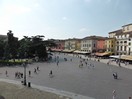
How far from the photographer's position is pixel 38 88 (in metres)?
22.2

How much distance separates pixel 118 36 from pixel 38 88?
189 feet

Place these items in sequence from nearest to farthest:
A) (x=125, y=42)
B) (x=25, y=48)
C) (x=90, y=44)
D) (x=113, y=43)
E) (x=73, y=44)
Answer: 1. (x=25, y=48)
2. (x=125, y=42)
3. (x=113, y=43)
4. (x=90, y=44)
5. (x=73, y=44)

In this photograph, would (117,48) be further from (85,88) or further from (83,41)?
(85,88)

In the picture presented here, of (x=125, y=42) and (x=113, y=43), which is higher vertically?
(x=125, y=42)

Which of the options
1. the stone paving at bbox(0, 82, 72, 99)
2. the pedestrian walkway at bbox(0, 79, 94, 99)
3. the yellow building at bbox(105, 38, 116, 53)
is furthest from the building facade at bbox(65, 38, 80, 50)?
the stone paving at bbox(0, 82, 72, 99)

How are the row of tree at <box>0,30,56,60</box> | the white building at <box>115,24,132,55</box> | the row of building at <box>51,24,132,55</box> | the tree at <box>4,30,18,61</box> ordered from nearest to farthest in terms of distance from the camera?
the tree at <box>4,30,18,61</box> < the row of tree at <box>0,30,56,60</box> < the white building at <box>115,24,132,55</box> < the row of building at <box>51,24,132,55</box>

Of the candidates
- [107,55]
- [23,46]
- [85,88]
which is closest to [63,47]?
[107,55]

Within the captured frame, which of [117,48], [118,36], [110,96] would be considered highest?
[118,36]

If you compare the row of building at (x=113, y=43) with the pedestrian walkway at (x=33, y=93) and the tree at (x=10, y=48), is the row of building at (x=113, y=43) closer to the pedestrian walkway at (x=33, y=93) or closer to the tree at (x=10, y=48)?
the tree at (x=10, y=48)

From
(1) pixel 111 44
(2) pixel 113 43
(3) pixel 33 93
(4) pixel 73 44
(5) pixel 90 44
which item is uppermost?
(4) pixel 73 44

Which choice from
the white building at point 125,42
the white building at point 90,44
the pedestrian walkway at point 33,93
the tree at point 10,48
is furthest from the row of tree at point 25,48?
the white building at point 90,44

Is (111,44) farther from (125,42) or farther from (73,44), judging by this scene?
(73,44)

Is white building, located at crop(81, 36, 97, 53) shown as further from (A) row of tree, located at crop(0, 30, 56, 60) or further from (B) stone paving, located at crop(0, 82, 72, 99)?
A: (B) stone paving, located at crop(0, 82, 72, 99)

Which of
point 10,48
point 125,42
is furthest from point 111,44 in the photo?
point 10,48
